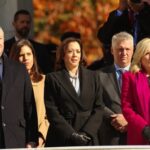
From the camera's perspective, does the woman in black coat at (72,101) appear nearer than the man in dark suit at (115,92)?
Yes

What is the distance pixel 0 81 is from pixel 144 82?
155cm

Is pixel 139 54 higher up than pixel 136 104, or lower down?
higher up

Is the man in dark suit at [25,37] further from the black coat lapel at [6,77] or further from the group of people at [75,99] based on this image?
the black coat lapel at [6,77]

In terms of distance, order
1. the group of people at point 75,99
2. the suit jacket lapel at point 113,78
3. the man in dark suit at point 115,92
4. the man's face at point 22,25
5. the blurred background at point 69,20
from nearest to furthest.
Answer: the group of people at point 75,99, the man in dark suit at point 115,92, the suit jacket lapel at point 113,78, the man's face at point 22,25, the blurred background at point 69,20

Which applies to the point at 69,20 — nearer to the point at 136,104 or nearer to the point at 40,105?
the point at 40,105

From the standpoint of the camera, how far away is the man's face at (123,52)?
10727 millimetres

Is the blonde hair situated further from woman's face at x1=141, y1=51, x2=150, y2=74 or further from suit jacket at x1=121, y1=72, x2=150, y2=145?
suit jacket at x1=121, y1=72, x2=150, y2=145

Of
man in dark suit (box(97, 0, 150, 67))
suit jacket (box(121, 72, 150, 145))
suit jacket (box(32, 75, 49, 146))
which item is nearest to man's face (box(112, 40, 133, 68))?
man in dark suit (box(97, 0, 150, 67))

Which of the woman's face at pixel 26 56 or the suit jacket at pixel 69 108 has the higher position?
the woman's face at pixel 26 56

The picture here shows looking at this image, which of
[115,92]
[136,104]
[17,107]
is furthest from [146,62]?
[17,107]

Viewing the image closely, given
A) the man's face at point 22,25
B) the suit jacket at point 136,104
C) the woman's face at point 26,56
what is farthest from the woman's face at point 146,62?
the man's face at point 22,25

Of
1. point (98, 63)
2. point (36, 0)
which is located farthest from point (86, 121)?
point (36, 0)

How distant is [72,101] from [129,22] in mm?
1819

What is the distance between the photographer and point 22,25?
1228 centimetres
